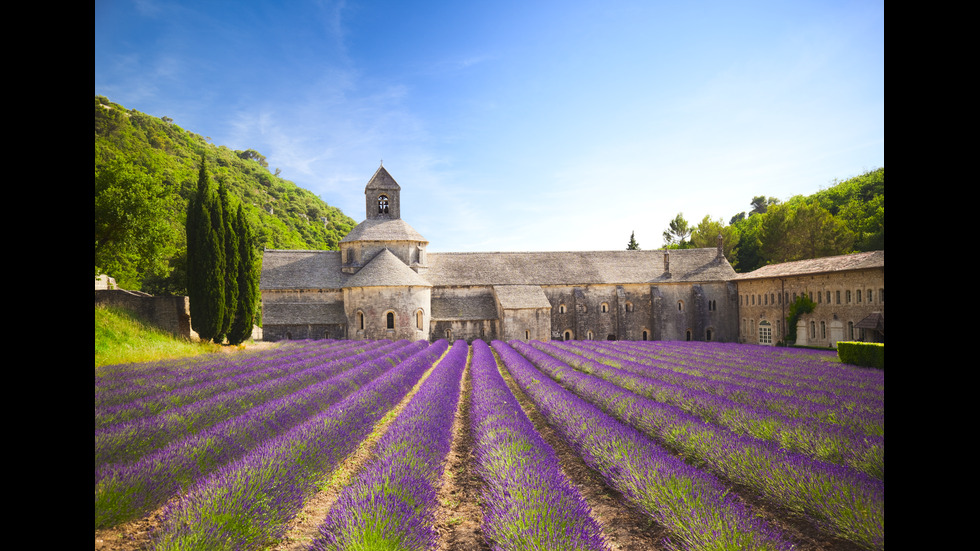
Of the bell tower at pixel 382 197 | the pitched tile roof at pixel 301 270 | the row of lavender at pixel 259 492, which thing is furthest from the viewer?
the bell tower at pixel 382 197

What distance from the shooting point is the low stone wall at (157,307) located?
15711 mm

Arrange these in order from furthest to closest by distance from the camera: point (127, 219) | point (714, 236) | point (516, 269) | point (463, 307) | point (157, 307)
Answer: point (714, 236) < point (516, 269) < point (463, 307) < point (127, 219) < point (157, 307)

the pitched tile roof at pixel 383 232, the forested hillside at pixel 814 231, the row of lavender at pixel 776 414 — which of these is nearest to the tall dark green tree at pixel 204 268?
the pitched tile roof at pixel 383 232

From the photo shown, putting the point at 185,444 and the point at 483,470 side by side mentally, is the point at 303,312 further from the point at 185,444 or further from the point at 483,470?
the point at 483,470

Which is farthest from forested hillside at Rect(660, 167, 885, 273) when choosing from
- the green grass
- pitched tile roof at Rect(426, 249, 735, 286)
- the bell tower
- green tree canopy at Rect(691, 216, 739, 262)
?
the green grass

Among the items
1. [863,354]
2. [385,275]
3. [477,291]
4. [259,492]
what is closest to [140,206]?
[385,275]

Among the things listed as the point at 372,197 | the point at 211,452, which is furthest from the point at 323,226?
the point at 211,452

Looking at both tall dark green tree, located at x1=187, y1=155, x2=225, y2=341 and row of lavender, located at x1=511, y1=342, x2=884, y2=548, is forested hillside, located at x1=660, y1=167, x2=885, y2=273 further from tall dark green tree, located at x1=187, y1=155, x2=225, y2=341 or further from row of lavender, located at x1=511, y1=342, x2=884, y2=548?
tall dark green tree, located at x1=187, y1=155, x2=225, y2=341

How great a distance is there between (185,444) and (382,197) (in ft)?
95.5

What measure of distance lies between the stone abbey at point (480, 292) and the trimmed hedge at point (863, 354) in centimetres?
1208

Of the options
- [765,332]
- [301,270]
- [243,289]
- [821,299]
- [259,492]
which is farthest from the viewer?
[301,270]

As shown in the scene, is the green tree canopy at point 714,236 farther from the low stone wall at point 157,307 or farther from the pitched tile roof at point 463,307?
the low stone wall at point 157,307

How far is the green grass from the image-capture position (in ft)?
41.6

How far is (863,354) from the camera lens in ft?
47.1
